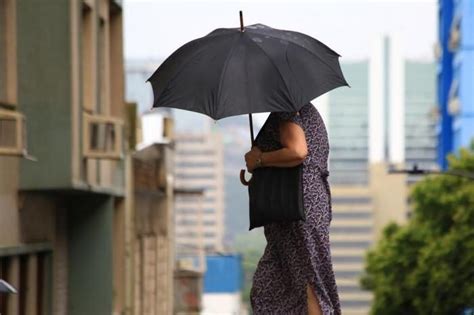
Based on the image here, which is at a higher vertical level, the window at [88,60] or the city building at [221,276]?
the window at [88,60]

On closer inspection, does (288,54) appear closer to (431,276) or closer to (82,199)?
(82,199)

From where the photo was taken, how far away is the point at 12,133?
56.4 feet

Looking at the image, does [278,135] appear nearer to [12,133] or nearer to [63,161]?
[12,133]

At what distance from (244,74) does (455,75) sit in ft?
266

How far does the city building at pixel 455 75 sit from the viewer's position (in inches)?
3302

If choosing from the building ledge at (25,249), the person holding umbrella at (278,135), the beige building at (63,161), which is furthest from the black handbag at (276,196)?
the building ledge at (25,249)

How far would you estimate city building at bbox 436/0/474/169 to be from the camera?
83.9m

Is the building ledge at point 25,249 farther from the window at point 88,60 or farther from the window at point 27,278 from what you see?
the window at point 88,60

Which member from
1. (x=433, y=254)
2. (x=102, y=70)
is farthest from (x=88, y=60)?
(x=433, y=254)

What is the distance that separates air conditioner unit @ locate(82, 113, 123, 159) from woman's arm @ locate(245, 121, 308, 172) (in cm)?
1267

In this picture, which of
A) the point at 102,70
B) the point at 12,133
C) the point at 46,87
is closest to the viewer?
the point at 12,133

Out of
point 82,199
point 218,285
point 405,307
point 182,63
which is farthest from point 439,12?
point 182,63

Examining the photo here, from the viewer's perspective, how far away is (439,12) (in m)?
97.1

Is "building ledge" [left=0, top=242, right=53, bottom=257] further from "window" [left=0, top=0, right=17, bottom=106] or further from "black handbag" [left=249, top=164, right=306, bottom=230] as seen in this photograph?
"black handbag" [left=249, top=164, right=306, bottom=230]
